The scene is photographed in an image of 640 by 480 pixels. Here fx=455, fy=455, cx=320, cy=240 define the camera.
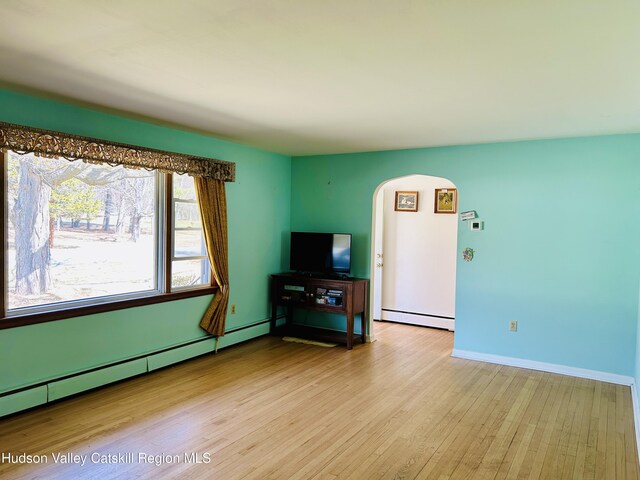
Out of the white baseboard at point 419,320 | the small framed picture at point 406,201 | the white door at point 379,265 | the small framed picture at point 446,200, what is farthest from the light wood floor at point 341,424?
the small framed picture at point 406,201

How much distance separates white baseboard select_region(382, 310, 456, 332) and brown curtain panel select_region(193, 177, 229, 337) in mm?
2831

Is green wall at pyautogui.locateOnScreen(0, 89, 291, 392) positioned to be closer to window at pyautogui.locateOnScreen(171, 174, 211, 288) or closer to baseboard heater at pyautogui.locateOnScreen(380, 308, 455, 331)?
window at pyautogui.locateOnScreen(171, 174, 211, 288)

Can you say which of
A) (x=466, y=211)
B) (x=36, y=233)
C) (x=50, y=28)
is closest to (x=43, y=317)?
(x=36, y=233)

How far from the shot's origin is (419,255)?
22.2 feet

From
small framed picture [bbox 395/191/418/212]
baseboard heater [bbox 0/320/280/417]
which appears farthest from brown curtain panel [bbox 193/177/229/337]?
small framed picture [bbox 395/191/418/212]

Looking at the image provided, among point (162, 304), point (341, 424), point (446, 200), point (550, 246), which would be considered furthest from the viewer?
point (446, 200)

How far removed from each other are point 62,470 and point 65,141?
2290 millimetres

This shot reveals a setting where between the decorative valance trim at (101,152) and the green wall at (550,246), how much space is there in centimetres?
225

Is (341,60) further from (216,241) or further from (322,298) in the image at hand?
(322,298)

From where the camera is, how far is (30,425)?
3.20 meters

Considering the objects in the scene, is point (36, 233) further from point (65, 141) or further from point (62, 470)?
point (62, 470)

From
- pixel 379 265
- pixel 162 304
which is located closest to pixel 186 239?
pixel 162 304

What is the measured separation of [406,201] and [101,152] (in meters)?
4.42

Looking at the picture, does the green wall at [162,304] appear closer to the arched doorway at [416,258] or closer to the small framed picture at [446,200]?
the arched doorway at [416,258]
